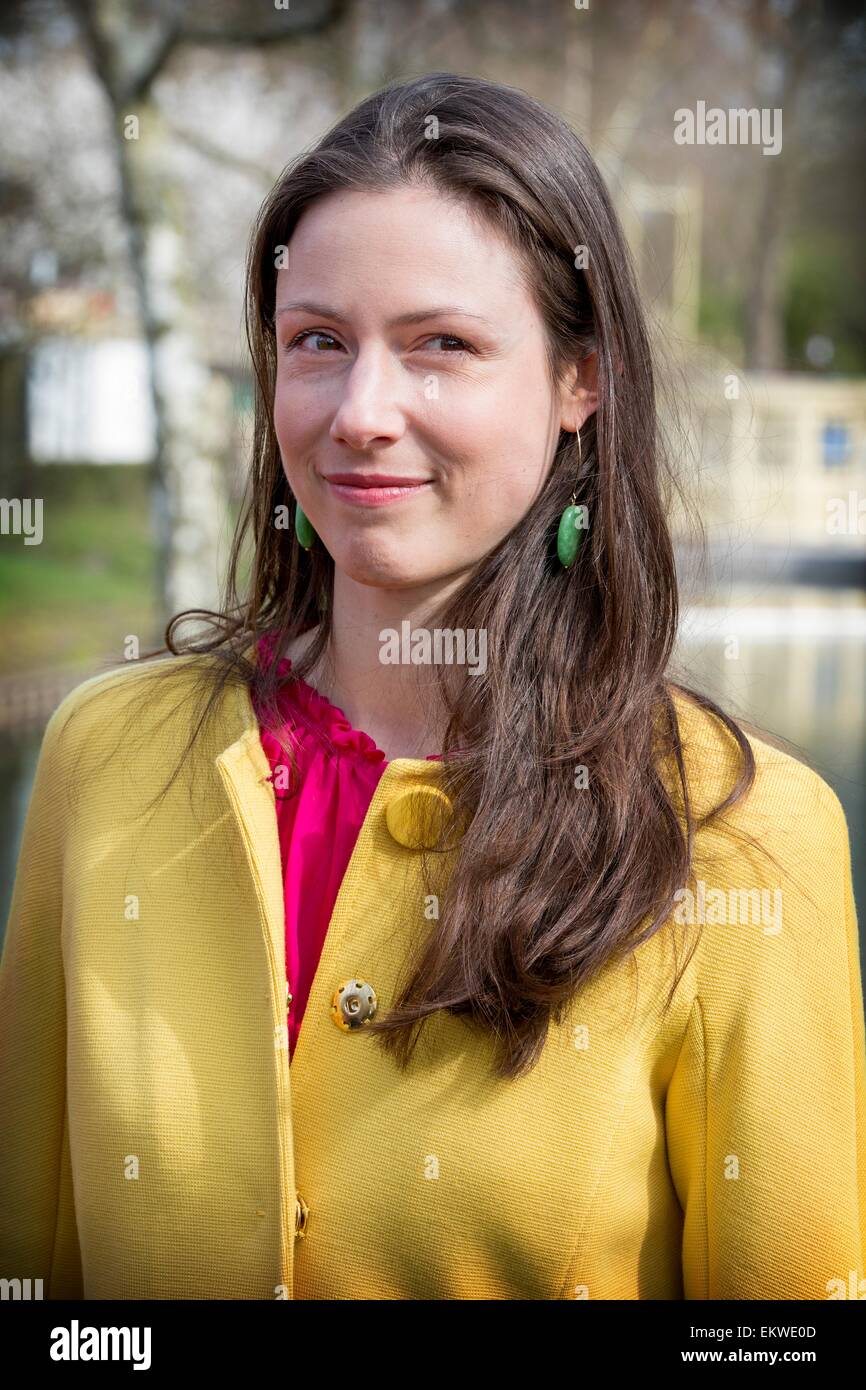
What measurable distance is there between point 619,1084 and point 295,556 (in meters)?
0.84

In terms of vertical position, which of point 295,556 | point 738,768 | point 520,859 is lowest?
point 520,859

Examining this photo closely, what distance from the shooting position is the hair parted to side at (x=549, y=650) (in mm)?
1603

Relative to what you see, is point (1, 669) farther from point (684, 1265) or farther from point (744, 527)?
point (684, 1265)

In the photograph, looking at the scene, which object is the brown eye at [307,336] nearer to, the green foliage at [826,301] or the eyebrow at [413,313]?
the eyebrow at [413,313]

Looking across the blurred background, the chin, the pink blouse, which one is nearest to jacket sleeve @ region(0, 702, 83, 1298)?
the pink blouse

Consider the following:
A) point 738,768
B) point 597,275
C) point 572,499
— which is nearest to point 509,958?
point 738,768

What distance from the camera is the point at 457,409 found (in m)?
1.57

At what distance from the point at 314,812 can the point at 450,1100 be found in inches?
15.7

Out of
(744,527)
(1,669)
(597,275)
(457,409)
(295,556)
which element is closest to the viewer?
(457,409)

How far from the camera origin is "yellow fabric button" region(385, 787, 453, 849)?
168 centimetres

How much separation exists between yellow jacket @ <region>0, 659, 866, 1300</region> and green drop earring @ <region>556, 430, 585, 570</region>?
0.28 meters

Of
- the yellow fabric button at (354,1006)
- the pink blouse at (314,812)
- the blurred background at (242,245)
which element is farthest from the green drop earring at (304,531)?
the blurred background at (242,245)

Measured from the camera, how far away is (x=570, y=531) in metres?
1.73

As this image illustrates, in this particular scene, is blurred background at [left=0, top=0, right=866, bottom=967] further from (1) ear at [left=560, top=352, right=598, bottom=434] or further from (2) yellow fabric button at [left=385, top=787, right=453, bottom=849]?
(2) yellow fabric button at [left=385, top=787, right=453, bottom=849]
